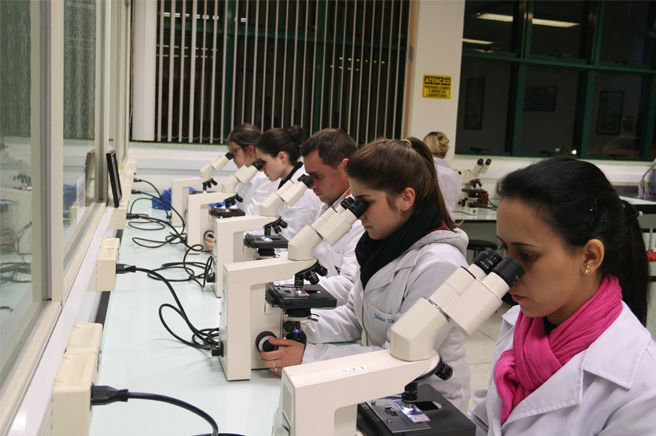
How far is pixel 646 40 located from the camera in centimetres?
606

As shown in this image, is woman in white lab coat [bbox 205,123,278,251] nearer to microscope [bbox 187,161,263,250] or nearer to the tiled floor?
microscope [bbox 187,161,263,250]

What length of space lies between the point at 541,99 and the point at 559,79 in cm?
27

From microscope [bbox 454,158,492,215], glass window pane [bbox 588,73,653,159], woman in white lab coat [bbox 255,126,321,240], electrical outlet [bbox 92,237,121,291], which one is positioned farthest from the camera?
glass window pane [bbox 588,73,653,159]

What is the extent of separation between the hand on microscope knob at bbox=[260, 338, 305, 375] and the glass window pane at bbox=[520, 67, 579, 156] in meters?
5.14

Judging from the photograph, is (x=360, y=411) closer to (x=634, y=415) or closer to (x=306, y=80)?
Result: (x=634, y=415)

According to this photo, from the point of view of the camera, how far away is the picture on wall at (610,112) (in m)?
6.12

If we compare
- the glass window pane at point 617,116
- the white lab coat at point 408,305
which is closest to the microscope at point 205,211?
the white lab coat at point 408,305

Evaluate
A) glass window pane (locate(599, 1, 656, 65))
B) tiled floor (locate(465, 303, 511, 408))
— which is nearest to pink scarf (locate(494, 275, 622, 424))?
tiled floor (locate(465, 303, 511, 408))

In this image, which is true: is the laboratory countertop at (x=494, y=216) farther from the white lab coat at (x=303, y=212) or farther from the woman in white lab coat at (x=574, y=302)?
the woman in white lab coat at (x=574, y=302)

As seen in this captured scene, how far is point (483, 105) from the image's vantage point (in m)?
5.76

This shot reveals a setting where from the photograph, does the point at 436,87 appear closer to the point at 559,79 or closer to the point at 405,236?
the point at 559,79

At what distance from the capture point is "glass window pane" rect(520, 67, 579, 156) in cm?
591

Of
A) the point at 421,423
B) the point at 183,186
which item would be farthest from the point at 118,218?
the point at 183,186

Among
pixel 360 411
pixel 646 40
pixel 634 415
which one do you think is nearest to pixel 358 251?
pixel 360 411
